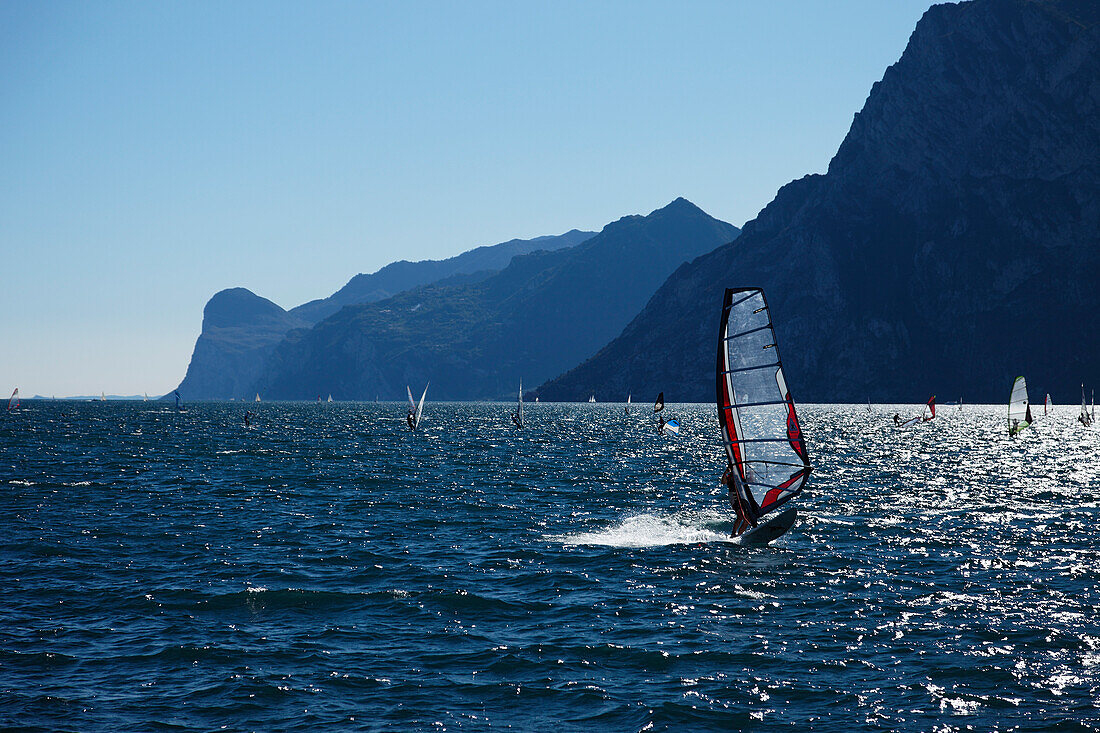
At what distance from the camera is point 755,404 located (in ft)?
92.4

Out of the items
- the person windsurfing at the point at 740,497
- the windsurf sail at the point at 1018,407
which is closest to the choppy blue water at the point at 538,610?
the person windsurfing at the point at 740,497

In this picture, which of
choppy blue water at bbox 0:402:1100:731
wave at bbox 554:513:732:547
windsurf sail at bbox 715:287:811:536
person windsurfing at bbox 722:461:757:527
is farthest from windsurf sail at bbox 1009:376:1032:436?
windsurf sail at bbox 715:287:811:536

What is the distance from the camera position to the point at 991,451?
3130 inches

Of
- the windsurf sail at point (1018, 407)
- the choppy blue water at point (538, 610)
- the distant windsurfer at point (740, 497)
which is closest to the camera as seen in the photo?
the choppy blue water at point (538, 610)

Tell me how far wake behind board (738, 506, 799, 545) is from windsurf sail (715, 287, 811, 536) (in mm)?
1066

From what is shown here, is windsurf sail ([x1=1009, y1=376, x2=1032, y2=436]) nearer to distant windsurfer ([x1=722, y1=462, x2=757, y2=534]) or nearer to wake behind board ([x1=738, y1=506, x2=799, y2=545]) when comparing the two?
wake behind board ([x1=738, y1=506, x2=799, y2=545])

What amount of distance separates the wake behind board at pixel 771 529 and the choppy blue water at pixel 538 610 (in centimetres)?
91

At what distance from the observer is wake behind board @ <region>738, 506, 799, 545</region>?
30.5 metres

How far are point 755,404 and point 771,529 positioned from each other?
5438mm

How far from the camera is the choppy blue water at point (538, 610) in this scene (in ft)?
50.4

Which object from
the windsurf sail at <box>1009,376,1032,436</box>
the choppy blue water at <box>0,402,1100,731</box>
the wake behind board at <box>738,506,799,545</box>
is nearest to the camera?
the choppy blue water at <box>0,402,1100,731</box>

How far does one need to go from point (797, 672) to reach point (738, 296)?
13568 millimetres

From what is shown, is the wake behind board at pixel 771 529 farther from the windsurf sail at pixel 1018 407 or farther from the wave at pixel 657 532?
the windsurf sail at pixel 1018 407

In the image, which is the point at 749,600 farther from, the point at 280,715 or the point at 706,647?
the point at 280,715
